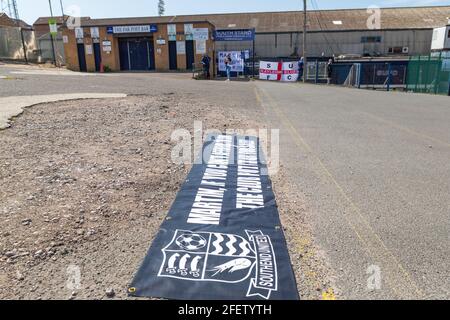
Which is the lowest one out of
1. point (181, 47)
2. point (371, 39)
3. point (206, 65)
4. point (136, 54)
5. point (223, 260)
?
point (223, 260)

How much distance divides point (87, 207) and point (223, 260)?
6.60ft

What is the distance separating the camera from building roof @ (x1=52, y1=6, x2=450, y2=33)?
48.9m

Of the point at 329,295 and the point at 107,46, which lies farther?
the point at 107,46

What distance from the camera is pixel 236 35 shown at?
3534 cm

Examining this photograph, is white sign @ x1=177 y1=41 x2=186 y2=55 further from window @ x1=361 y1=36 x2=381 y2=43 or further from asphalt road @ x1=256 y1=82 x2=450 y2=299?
asphalt road @ x1=256 y1=82 x2=450 y2=299

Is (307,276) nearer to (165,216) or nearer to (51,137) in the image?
(165,216)

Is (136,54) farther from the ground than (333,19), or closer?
closer

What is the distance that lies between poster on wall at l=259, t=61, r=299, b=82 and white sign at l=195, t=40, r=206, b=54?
6.18 meters

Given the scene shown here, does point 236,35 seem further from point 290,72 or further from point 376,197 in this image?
point 376,197

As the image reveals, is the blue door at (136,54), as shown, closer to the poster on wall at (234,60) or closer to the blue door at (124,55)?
the blue door at (124,55)

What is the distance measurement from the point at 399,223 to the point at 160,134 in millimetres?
5487

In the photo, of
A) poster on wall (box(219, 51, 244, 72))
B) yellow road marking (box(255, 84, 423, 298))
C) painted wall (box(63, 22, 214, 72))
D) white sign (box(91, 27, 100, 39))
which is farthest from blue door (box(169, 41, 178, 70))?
yellow road marking (box(255, 84, 423, 298))

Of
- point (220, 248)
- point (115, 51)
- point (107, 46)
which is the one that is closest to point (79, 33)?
point (107, 46)

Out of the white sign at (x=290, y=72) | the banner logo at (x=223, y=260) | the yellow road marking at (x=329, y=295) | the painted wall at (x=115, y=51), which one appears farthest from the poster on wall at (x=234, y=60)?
the yellow road marking at (x=329, y=295)
